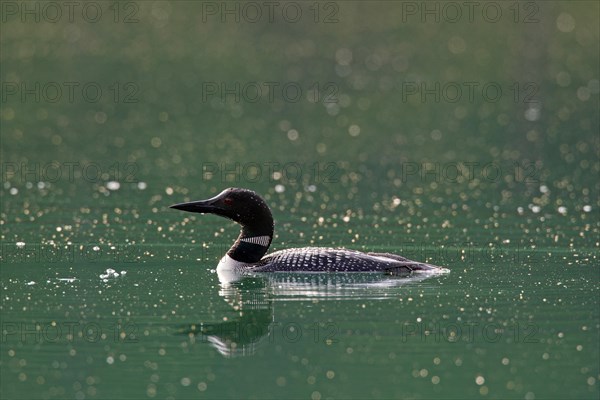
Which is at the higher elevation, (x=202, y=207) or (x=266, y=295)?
(x=202, y=207)

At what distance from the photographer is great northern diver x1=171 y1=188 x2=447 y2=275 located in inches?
494

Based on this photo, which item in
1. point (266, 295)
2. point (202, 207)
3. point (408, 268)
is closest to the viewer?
point (266, 295)

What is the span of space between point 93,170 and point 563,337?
1151 centimetres

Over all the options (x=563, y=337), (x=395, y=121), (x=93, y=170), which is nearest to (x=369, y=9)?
(x=395, y=121)

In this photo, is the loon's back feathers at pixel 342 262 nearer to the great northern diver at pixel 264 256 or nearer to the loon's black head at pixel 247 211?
the great northern diver at pixel 264 256

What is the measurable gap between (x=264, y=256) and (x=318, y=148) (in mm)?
10307

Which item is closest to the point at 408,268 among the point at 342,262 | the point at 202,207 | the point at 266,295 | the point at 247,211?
the point at 342,262

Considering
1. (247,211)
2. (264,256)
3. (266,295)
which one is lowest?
(266,295)

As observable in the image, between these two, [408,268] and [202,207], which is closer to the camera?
[408,268]

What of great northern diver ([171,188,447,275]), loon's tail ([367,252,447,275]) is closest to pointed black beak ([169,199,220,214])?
great northern diver ([171,188,447,275])

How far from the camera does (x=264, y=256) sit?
13336 millimetres

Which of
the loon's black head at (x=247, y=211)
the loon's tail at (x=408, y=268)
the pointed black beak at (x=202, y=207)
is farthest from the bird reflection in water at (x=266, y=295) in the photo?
the pointed black beak at (x=202, y=207)

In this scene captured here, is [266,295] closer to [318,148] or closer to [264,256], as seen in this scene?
[264,256]

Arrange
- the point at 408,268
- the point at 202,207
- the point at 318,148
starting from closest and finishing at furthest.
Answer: the point at 408,268 → the point at 202,207 → the point at 318,148
